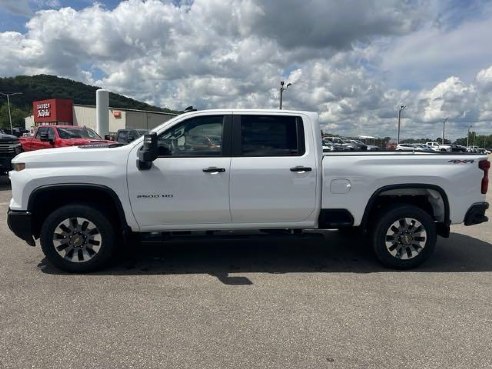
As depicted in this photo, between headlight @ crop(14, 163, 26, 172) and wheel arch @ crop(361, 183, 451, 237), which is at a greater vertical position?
headlight @ crop(14, 163, 26, 172)

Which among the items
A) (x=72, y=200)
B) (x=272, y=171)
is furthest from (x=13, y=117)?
(x=272, y=171)

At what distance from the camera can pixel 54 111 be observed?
2308 inches

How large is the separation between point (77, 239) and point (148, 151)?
1.35 metres

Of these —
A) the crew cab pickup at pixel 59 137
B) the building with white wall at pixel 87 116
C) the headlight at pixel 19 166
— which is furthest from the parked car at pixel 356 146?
the building with white wall at pixel 87 116

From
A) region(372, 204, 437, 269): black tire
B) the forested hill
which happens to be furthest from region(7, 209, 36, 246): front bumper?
the forested hill

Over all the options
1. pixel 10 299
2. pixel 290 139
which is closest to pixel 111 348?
pixel 10 299

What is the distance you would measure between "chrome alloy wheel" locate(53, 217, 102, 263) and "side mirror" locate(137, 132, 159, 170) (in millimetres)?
954

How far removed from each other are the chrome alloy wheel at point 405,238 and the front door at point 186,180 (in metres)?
2.03

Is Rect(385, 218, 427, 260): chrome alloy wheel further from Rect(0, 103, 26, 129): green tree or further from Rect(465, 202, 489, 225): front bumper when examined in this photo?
Rect(0, 103, 26, 129): green tree

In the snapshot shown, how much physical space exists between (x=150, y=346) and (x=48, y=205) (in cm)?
263

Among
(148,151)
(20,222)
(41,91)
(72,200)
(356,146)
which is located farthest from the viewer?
(41,91)

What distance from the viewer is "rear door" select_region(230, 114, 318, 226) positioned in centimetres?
511

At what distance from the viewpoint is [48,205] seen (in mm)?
5250

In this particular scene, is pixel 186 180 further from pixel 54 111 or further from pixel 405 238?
pixel 54 111
